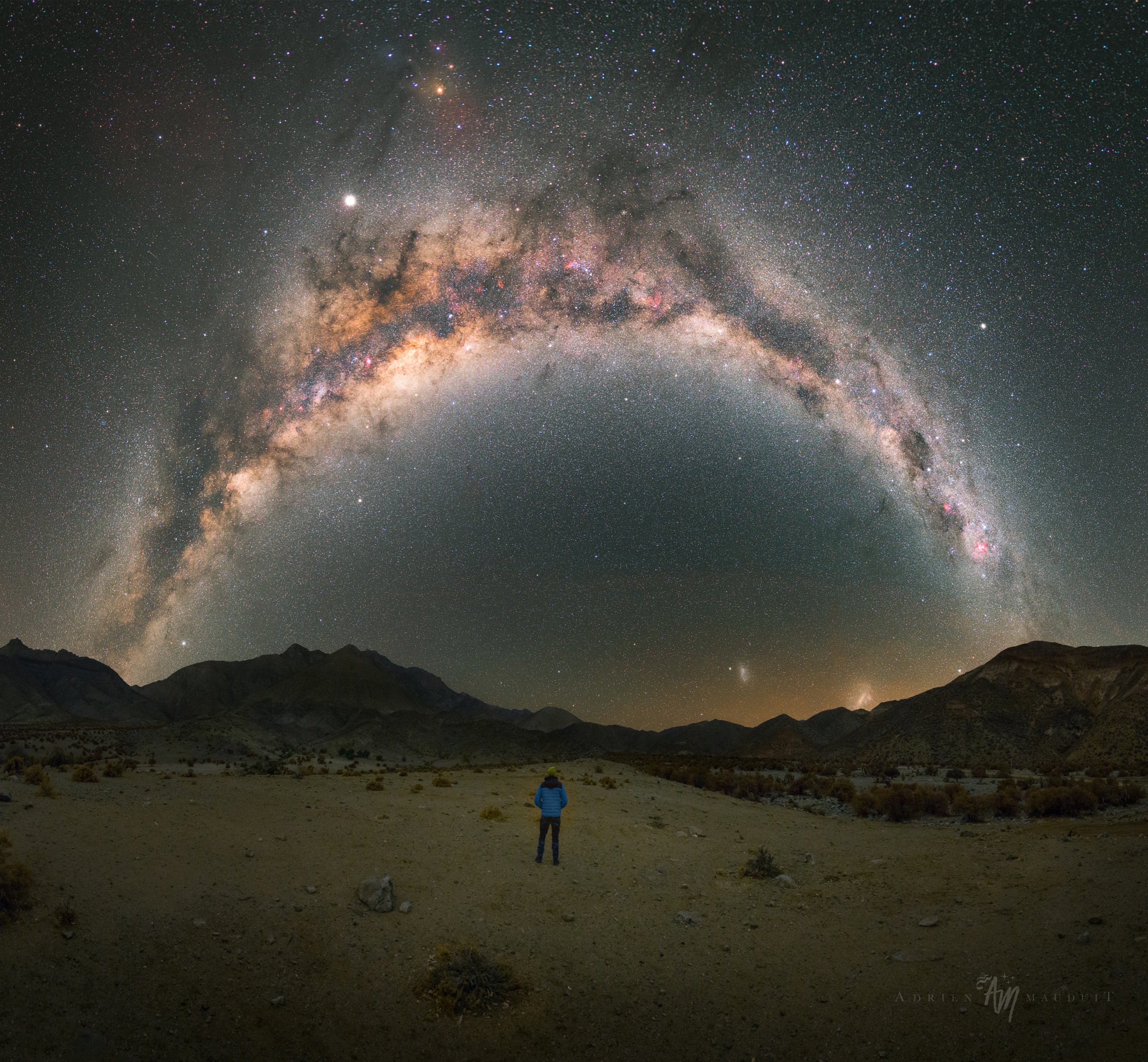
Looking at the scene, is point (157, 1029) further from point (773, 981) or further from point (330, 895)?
point (773, 981)

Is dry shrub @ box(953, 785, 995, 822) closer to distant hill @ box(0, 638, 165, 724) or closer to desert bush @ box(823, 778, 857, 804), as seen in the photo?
desert bush @ box(823, 778, 857, 804)

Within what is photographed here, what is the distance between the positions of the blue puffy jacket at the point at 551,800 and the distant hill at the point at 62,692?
12604 cm

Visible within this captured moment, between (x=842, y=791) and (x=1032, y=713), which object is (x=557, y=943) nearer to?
(x=842, y=791)

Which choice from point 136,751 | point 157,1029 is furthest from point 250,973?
point 136,751

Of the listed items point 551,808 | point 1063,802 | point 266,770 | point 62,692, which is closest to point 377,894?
point 551,808

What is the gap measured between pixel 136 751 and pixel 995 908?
72.2m

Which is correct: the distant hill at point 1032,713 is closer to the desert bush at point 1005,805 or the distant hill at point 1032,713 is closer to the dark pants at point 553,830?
the desert bush at point 1005,805

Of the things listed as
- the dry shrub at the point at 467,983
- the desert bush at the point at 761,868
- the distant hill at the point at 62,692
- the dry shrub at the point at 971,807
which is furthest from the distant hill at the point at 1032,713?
the distant hill at the point at 62,692

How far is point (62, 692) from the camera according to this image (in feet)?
416

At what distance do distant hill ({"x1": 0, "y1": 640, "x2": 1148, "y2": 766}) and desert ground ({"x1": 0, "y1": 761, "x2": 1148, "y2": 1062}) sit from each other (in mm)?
54624

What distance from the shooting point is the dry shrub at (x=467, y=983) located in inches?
303

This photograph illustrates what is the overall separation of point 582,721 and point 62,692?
122 metres

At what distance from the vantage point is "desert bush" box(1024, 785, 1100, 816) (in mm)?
19438

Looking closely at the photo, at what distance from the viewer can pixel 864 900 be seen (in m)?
11.2
